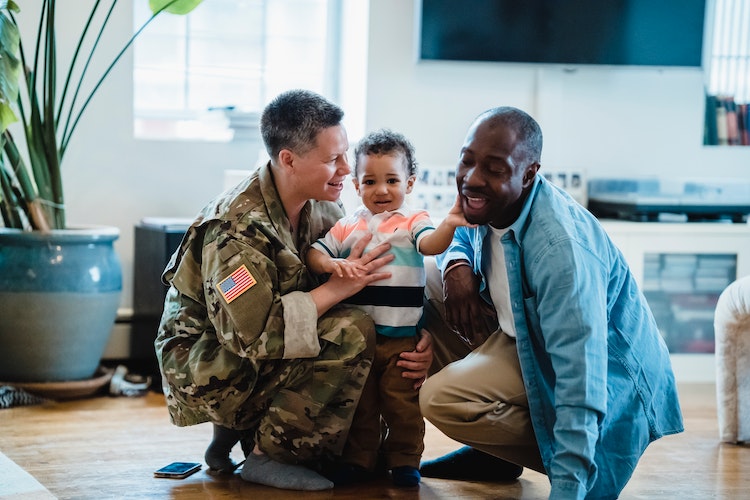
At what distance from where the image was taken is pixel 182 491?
2209 millimetres

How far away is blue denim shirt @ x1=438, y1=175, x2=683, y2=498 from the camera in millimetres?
1801

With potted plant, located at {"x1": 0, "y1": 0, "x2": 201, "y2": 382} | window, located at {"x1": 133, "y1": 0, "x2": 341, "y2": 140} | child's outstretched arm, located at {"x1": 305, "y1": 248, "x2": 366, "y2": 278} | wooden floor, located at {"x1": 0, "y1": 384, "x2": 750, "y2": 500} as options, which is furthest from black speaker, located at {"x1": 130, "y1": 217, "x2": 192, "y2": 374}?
child's outstretched arm, located at {"x1": 305, "y1": 248, "x2": 366, "y2": 278}

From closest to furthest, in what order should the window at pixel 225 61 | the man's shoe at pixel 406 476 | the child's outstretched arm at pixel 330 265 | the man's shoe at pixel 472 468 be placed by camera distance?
1. the child's outstretched arm at pixel 330 265
2. the man's shoe at pixel 406 476
3. the man's shoe at pixel 472 468
4. the window at pixel 225 61

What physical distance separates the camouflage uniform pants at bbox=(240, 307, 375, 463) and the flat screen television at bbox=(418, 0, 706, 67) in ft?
6.20

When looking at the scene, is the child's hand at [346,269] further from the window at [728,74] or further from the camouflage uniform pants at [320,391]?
the window at [728,74]

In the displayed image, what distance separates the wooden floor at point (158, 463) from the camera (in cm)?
221

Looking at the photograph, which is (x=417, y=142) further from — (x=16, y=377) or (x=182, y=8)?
(x=16, y=377)

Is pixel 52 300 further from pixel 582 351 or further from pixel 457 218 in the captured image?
pixel 582 351

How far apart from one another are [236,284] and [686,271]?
231cm

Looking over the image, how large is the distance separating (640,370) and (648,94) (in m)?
2.40

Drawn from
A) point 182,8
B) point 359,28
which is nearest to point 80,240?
point 182,8

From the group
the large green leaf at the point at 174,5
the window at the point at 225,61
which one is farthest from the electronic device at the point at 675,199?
the large green leaf at the point at 174,5

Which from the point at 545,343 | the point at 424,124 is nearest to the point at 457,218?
the point at 545,343

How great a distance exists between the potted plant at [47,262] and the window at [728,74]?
2.39m
